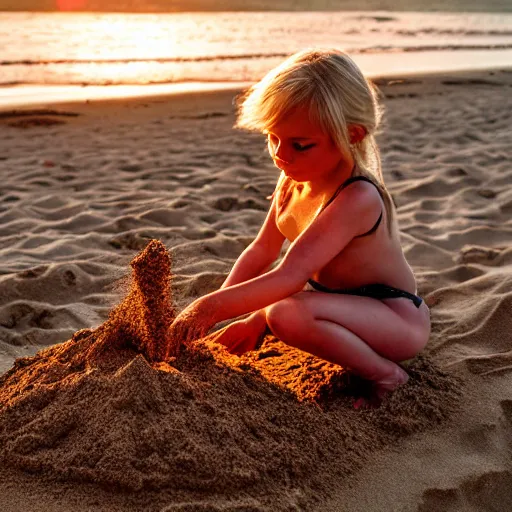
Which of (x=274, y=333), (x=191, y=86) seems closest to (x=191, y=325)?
(x=274, y=333)

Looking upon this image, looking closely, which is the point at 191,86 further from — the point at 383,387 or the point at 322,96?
the point at 383,387

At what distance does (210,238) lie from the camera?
3.53m

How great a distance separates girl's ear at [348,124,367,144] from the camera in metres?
2.08

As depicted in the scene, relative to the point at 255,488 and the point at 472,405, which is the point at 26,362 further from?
the point at 472,405

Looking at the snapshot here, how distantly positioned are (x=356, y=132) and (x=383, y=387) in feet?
2.68

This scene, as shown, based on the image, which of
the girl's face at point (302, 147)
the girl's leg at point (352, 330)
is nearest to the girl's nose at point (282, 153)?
the girl's face at point (302, 147)

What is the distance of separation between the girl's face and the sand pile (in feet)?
1.61

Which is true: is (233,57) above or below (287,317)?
below

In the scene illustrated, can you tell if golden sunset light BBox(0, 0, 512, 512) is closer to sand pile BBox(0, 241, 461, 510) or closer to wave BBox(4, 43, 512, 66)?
sand pile BBox(0, 241, 461, 510)

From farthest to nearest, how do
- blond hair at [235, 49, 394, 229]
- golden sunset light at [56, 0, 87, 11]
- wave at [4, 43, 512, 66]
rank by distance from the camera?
golden sunset light at [56, 0, 87, 11], wave at [4, 43, 512, 66], blond hair at [235, 49, 394, 229]

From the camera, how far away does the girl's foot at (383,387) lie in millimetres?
2033

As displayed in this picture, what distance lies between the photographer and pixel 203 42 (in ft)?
44.8

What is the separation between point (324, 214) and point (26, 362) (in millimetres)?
1101

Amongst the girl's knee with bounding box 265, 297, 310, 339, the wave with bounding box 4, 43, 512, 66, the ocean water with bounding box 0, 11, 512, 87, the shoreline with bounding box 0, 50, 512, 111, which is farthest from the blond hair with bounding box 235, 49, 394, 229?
the wave with bounding box 4, 43, 512, 66
